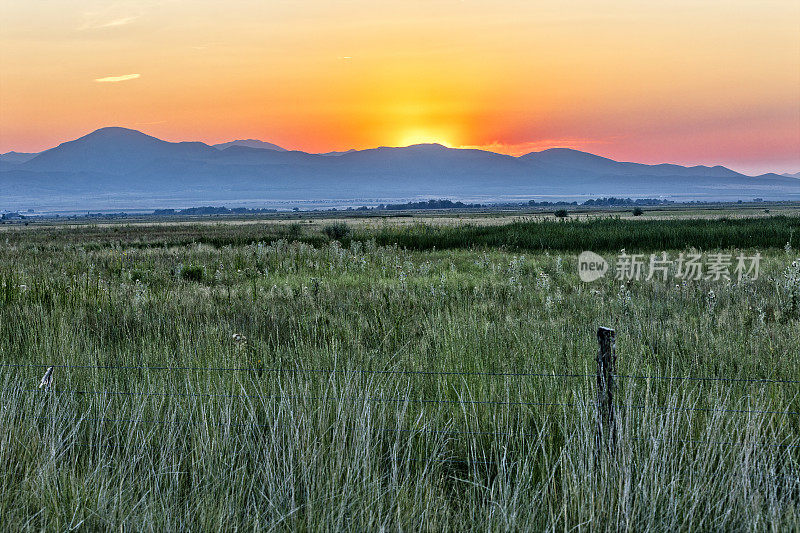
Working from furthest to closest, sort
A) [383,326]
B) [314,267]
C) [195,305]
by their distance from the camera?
[314,267] < [195,305] < [383,326]

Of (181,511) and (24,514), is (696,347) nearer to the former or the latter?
(181,511)

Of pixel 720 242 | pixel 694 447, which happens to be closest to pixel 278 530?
pixel 694 447

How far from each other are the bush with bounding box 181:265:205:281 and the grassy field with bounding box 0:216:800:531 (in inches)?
147

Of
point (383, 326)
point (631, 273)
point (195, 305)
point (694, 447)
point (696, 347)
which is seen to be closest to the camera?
point (694, 447)

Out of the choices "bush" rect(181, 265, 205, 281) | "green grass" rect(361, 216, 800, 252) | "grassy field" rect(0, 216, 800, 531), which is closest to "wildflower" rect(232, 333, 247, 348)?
"grassy field" rect(0, 216, 800, 531)

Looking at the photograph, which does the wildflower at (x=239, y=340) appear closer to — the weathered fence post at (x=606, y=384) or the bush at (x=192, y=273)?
the weathered fence post at (x=606, y=384)

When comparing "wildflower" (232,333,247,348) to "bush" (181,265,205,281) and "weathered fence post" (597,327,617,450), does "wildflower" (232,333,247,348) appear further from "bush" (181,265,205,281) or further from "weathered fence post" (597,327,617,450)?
"bush" (181,265,205,281)

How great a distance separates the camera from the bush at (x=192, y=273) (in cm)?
1692

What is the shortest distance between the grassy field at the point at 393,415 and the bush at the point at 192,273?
373 cm

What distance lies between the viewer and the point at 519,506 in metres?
3.70

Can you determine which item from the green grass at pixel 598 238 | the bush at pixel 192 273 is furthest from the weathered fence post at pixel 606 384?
the green grass at pixel 598 238

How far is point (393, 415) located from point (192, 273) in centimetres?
1345

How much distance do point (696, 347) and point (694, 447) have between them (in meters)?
2.78

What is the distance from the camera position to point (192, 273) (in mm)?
17219
